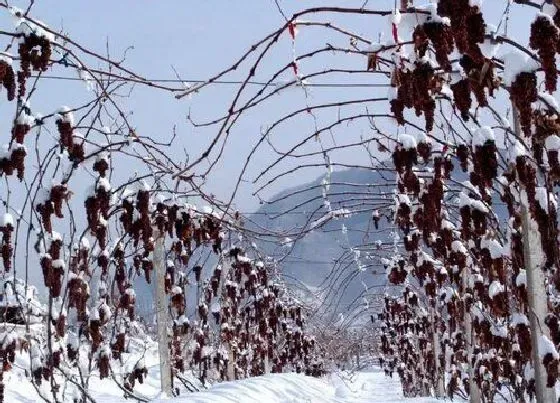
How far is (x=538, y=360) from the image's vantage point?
4238mm

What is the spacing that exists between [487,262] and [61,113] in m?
3.50

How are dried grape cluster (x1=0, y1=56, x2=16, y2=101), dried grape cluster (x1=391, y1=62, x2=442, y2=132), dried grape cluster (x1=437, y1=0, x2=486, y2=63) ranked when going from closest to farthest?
dried grape cluster (x1=437, y1=0, x2=486, y2=63)
dried grape cluster (x1=391, y1=62, x2=442, y2=132)
dried grape cluster (x1=0, y1=56, x2=16, y2=101)

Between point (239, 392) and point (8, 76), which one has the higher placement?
point (8, 76)

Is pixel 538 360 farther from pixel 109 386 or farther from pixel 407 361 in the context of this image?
pixel 407 361

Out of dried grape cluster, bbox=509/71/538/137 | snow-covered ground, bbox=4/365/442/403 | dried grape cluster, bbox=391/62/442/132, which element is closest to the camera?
dried grape cluster, bbox=509/71/538/137

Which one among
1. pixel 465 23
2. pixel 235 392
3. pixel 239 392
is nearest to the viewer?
pixel 465 23

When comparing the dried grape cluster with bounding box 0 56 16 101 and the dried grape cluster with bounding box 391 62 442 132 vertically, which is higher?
Answer: the dried grape cluster with bounding box 0 56 16 101

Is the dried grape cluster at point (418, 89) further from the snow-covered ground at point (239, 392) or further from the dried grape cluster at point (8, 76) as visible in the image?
the snow-covered ground at point (239, 392)

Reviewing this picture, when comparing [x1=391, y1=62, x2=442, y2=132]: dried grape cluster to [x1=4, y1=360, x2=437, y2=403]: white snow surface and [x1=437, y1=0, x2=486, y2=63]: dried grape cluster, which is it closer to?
[x1=437, y1=0, x2=486, y2=63]: dried grape cluster

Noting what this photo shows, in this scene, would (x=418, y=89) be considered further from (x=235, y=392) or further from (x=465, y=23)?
(x=235, y=392)

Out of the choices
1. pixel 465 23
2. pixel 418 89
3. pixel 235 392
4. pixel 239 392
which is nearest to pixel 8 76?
pixel 418 89

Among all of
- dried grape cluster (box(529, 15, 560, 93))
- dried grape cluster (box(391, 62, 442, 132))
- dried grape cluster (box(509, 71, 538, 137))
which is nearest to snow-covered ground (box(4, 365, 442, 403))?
dried grape cluster (box(391, 62, 442, 132))

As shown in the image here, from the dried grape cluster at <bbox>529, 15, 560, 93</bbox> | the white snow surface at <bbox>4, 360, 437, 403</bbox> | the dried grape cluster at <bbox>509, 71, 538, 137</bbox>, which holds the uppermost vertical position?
the dried grape cluster at <bbox>529, 15, 560, 93</bbox>

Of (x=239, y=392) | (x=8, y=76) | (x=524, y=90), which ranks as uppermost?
(x=8, y=76)
